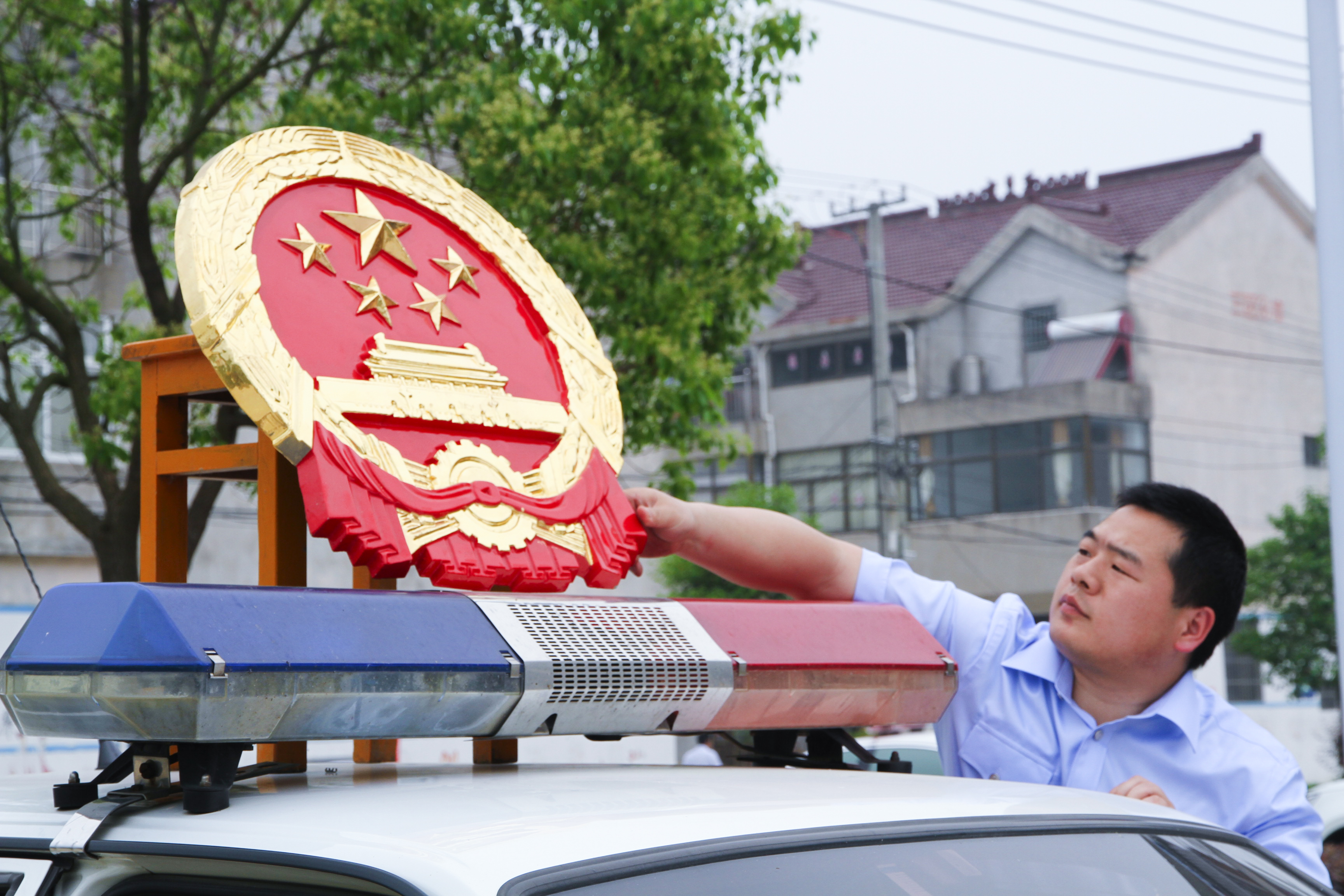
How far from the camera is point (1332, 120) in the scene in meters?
5.44

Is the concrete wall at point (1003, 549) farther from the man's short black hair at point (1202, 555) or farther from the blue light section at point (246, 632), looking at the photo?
the blue light section at point (246, 632)

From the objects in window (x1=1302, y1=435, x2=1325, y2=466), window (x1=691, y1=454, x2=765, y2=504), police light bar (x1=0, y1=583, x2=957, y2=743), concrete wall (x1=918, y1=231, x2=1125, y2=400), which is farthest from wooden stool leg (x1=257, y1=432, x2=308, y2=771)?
window (x1=1302, y1=435, x2=1325, y2=466)

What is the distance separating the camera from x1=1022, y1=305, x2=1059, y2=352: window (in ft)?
84.5

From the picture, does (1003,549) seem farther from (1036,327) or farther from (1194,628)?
(1194,628)

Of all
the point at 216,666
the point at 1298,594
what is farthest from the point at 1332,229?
the point at 1298,594

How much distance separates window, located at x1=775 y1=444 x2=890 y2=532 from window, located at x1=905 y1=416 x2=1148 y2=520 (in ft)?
3.61

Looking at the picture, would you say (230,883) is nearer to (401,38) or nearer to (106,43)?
(401,38)

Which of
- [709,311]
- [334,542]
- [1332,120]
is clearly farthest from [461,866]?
[709,311]

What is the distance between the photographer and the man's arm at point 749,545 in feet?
8.57

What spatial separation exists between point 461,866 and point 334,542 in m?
0.91

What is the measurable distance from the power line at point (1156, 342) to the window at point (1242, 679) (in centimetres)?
482

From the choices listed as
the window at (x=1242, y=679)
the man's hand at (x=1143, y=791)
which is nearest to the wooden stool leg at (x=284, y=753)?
the man's hand at (x=1143, y=791)

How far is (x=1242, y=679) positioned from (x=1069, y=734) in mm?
24532

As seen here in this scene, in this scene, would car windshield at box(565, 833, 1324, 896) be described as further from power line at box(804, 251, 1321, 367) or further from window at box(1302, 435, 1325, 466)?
window at box(1302, 435, 1325, 466)
